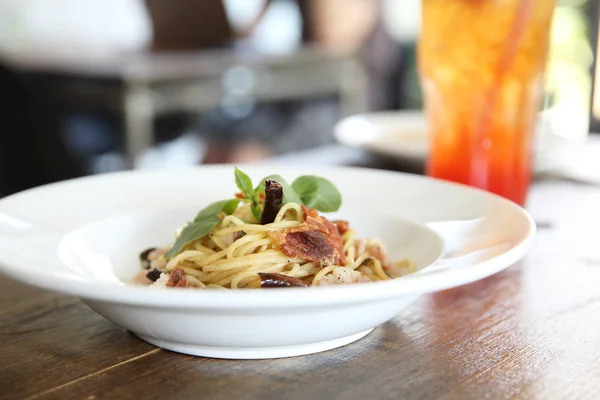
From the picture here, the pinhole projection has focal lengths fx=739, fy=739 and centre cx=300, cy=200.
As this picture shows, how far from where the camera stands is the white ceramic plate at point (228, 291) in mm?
612

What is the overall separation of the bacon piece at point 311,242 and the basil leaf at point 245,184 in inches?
2.4

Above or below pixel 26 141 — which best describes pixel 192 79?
above

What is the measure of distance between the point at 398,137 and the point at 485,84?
741mm

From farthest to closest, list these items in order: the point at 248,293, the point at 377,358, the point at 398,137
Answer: the point at 398,137, the point at 377,358, the point at 248,293

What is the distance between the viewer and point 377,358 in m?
0.75

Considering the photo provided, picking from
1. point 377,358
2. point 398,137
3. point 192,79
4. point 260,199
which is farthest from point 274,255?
point 192,79

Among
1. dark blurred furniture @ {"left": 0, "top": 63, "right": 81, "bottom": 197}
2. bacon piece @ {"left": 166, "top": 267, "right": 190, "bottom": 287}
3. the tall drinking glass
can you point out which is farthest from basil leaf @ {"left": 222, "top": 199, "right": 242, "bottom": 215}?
dark blurred furniture @ {"left": 0, "top": 63, "right": 81, "bottom": 197}

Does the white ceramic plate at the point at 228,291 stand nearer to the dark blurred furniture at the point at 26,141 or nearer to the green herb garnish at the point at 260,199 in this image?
the green herb garnish at the point at 260,199

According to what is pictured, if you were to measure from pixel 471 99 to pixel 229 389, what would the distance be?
2.57 ft

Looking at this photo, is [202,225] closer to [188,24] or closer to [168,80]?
[168,80]

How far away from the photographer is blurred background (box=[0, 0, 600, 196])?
423 cm

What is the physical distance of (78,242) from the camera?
916 millimetres

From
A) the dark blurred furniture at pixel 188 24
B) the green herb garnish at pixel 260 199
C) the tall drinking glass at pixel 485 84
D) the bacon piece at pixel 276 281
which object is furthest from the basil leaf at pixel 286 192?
the dark blurred furniture at pixel 188 24

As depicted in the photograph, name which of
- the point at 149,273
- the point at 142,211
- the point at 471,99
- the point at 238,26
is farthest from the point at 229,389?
the point at 238,26
